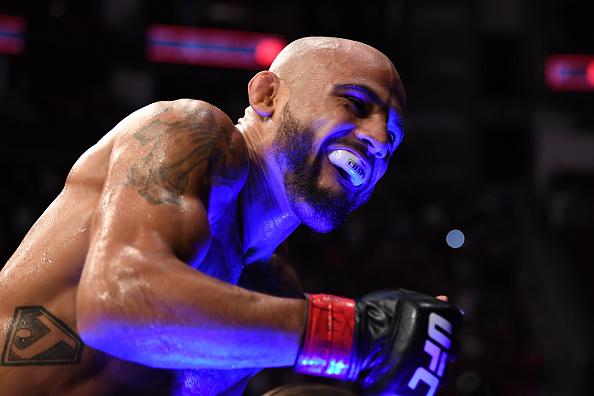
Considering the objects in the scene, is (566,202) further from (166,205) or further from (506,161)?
(166,205)

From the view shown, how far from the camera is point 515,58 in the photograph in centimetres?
1442

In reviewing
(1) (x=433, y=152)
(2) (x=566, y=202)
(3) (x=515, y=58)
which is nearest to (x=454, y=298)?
(2) (x=566, y=202)

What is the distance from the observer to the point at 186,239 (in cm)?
154

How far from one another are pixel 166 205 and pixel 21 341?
1.68ft

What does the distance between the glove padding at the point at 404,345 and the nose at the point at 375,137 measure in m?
0.43

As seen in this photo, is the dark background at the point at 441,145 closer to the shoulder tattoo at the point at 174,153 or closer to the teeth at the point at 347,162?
the teeth at the point at 347,162

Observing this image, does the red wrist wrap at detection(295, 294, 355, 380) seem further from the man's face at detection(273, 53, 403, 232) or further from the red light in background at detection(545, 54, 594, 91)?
the red light in background at detection(545, 54, 594, 91)

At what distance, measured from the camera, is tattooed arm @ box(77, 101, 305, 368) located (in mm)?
1436

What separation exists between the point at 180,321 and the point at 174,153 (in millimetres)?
394

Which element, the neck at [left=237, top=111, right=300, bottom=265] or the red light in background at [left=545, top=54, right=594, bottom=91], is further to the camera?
the red light in background at [left=545, top=54, right=594, bottom=91]

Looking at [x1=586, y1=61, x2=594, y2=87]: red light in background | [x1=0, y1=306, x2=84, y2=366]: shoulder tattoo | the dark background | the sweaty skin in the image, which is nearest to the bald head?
the sweaty skin

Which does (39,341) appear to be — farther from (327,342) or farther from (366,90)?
(366,90)

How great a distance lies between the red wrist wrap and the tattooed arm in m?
0.03

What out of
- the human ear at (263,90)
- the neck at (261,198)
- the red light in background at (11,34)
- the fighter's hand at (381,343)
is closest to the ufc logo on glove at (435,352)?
the fighter's hand at (381,343)
